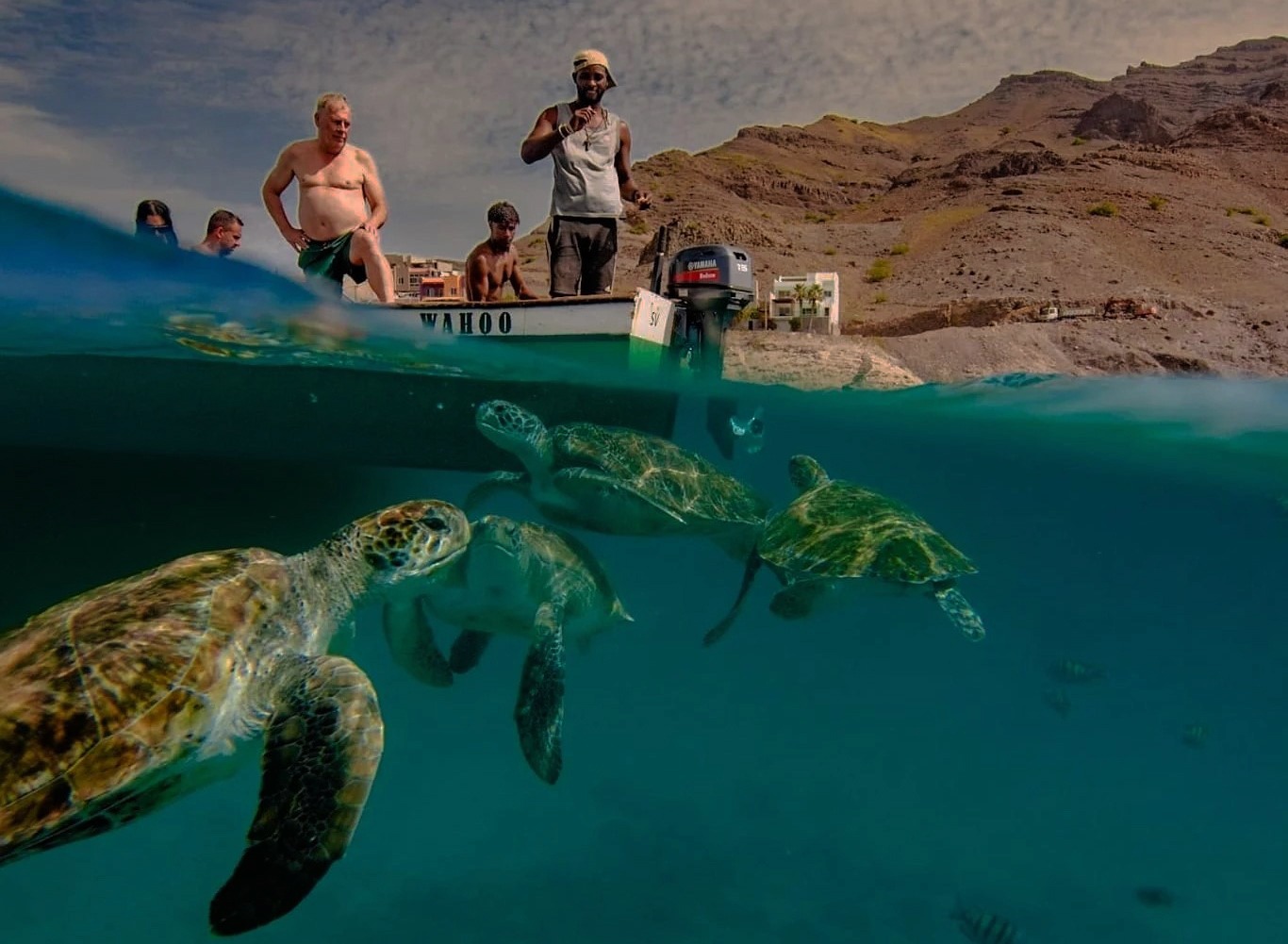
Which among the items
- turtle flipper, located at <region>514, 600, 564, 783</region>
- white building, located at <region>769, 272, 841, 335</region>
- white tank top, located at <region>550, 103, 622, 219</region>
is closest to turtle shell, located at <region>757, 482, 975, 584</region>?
turtle flipper, located at <region>514, 600, 564, 783</region>

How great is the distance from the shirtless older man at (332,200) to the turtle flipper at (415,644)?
2992mm

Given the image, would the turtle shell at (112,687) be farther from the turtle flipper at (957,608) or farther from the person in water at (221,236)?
the turtle flipper at (957,608)

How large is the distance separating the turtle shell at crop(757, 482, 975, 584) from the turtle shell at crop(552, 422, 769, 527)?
55cm

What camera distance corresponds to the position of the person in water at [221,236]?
6.95 meters

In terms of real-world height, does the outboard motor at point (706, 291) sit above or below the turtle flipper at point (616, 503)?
above

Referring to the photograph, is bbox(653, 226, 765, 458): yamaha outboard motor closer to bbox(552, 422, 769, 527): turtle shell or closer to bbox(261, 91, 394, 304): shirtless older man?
bbox(552, 422, 769, 527): turtle shell

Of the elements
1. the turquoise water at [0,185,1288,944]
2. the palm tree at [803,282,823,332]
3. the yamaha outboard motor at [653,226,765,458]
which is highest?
the palm tree at [803,282,823,332]

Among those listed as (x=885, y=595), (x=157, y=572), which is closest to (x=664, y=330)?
(x=885, y=595)

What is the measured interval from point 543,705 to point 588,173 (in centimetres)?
511

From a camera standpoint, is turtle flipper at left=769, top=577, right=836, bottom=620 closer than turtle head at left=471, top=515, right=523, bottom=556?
No

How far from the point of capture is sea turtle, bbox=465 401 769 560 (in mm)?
7004

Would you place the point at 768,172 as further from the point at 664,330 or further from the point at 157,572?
the point at 157,572

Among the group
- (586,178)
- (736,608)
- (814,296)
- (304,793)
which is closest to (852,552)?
(736,608)

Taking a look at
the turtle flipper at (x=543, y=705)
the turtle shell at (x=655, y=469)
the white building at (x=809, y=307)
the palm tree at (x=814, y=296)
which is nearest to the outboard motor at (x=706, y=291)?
the turtle shell at (x=655, y=469)
